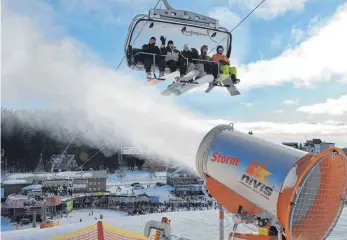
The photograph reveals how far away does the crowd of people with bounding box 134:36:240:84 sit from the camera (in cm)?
916

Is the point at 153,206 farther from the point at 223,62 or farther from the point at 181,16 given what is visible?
the point at 181,16

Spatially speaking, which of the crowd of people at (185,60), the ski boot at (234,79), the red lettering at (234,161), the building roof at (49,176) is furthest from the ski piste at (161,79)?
the building roof at (49,176)

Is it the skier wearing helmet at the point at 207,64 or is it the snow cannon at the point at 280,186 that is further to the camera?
the skier wearing helmet at the point at 207,64

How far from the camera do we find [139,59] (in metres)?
9.12

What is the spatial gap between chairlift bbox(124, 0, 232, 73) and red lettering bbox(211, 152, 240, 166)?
483 cm

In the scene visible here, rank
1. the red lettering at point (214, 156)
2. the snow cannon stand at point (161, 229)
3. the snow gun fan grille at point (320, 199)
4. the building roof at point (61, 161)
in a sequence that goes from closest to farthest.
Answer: the snow gun fan grille at point (320, 199) → the red lettering at point (214, 156) → the snow cannon stand at point (161, 229) → the building roof at point (61, 161)

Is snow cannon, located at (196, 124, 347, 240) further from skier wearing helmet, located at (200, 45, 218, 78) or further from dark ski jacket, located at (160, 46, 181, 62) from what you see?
skier wearing helmet, located at (200, 45, 218, 78)

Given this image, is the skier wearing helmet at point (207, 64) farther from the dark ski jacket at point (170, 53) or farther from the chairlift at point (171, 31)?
the dark ski jacket at point (170, 53)

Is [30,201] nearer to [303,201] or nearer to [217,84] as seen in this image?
[217,84]

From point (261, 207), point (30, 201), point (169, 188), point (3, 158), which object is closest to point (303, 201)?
point (261, 207)

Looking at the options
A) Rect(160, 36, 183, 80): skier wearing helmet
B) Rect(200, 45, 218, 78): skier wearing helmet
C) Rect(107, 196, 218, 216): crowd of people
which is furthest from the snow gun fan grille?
Rect(107, 196, 218, 216): crowd of people

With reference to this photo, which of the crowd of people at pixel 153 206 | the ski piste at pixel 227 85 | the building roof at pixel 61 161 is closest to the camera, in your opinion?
the ski piste at pixel 227 85

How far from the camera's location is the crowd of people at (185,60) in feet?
30.0

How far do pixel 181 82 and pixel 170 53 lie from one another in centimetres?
89
